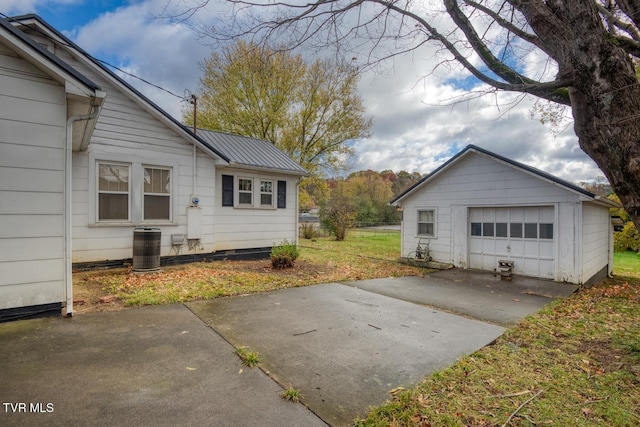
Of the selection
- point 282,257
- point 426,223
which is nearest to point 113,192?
point 282,257

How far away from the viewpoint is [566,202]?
811cm

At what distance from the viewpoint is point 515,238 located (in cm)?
916

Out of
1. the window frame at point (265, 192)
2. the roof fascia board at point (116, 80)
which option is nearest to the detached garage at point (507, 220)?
the window frame at point (265, 192)

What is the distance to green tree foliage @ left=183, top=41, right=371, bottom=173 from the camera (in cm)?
1955

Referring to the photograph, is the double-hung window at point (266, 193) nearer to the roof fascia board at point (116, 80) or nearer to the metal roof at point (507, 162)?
the roof fascia board at point (116, 80)

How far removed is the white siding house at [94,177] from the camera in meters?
3.97

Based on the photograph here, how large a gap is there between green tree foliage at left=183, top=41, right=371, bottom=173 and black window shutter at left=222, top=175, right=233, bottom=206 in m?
11.2

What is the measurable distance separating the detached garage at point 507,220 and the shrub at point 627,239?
36.0 ft

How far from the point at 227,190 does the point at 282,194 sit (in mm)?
2141

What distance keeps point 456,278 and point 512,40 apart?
6.60 metres

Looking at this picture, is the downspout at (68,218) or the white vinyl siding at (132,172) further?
the white vinyl siding at (132,172)

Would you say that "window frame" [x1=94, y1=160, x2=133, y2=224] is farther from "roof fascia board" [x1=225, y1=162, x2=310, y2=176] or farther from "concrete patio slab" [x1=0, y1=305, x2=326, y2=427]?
"concrete patio slab" [x1=0, y1=305, x2=326, y2=427]

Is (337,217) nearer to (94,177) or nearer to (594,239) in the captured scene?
(594,239)

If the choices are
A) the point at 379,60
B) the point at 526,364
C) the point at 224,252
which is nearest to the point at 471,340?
the point at 526,364
